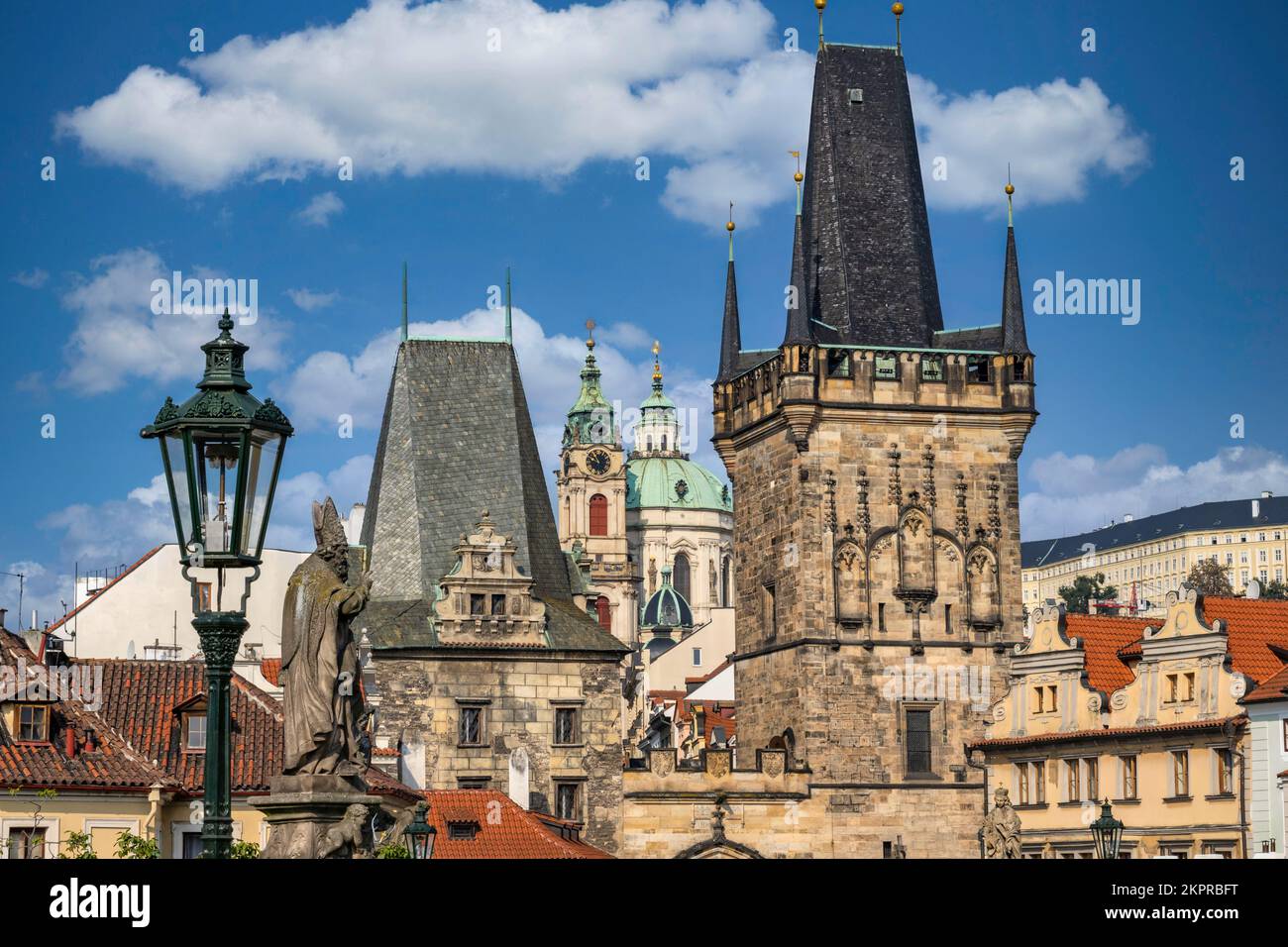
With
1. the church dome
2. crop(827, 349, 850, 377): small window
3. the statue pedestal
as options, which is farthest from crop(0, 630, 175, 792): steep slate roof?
the church dome

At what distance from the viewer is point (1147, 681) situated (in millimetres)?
49531

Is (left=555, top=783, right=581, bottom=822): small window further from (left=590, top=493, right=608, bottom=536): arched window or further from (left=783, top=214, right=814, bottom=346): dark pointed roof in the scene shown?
(left=590, top=493, right=608, bottom=536): arched window

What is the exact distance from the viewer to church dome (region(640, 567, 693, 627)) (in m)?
176

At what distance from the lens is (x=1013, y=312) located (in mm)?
63219

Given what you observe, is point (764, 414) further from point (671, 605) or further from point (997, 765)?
point (671, 605)

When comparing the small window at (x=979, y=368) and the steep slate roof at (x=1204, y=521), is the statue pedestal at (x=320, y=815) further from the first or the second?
the steep slate roof at (x=1204, y=521)

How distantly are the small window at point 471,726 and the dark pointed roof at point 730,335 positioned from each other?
13672mm

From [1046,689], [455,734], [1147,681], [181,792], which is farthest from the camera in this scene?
[455,734]

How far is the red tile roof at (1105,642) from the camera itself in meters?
52.8

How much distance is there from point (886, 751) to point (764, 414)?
32.5 feet

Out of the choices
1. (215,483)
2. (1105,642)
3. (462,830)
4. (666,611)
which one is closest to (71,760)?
(462,830)

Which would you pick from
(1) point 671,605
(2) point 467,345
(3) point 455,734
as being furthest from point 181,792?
(1) point 671,605

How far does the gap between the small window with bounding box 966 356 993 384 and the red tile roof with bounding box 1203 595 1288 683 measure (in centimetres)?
1270

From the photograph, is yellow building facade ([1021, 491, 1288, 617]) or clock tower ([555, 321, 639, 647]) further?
yellow building facade ([1021, 491, 1288, 617])
